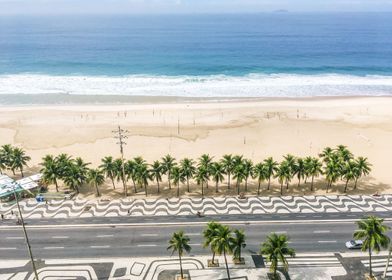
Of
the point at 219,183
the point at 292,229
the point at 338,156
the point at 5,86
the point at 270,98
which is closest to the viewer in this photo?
the point at 292,229

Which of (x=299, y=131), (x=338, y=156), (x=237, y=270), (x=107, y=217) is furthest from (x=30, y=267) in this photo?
(x=299, y=131)

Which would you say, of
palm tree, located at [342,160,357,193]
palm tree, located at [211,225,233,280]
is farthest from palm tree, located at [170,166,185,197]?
palm tree, located at [342,160,357,193]

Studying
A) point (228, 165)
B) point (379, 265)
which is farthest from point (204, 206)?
point (379, 265)

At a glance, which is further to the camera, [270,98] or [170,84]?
[170,84]

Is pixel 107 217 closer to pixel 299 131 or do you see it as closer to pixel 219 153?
pixel 219 153

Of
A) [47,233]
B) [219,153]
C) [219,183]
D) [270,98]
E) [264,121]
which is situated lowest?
[47,233]
